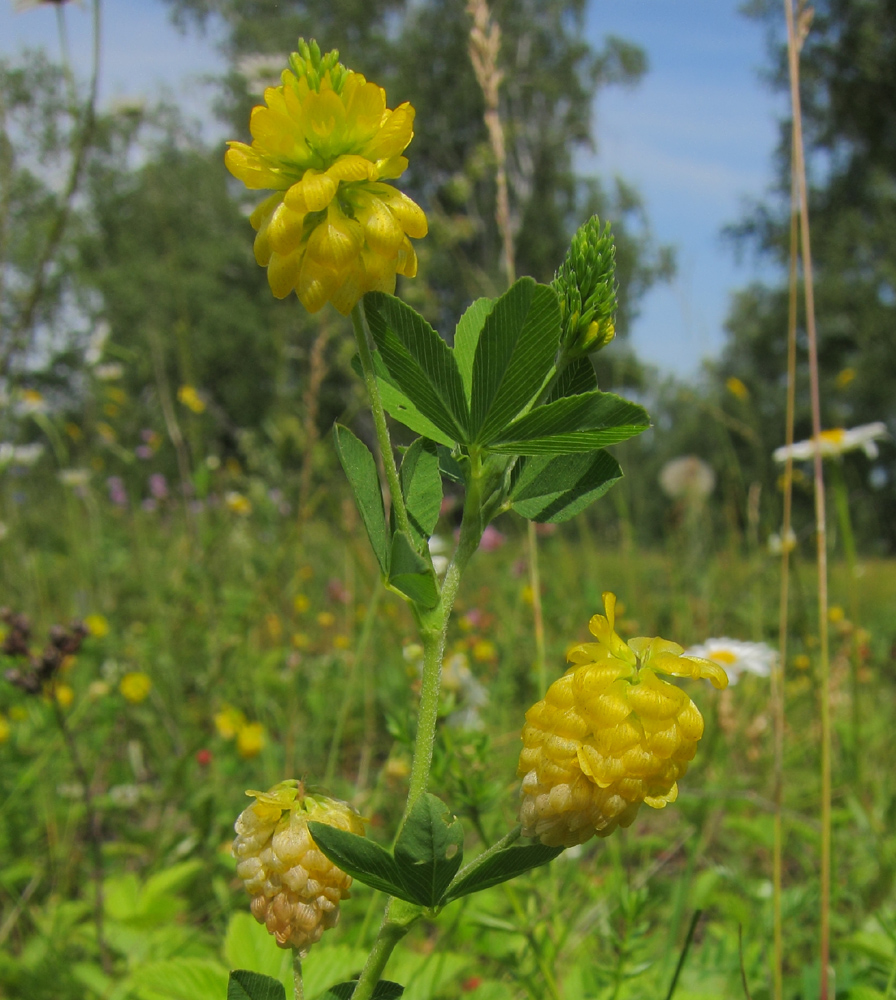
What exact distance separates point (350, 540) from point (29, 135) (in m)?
1.49

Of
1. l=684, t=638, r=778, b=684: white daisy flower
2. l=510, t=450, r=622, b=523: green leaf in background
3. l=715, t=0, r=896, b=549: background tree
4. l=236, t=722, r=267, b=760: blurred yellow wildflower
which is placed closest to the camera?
l=510, t=450, r=622, b=523: green leaf in background

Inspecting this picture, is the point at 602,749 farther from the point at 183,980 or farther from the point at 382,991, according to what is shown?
the point at 183,980

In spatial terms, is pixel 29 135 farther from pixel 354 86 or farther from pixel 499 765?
pixel 354 86

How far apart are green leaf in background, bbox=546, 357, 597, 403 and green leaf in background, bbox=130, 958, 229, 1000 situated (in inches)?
24.5

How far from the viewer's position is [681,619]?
8.95 feet

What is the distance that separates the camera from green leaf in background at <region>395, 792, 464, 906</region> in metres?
0.40

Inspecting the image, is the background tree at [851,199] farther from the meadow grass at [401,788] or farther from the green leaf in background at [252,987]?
the green leaf in background at [252,987]

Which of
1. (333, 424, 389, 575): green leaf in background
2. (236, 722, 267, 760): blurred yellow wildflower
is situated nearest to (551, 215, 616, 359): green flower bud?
(333, 424, 389, 575): green leaf in background

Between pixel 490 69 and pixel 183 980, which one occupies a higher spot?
pixel 490 69

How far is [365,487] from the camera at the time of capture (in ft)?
1.51

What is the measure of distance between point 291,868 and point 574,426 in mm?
286

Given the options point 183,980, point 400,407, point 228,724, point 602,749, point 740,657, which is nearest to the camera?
point 602,749

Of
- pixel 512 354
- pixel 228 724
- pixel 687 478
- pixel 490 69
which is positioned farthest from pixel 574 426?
pixel 687 478

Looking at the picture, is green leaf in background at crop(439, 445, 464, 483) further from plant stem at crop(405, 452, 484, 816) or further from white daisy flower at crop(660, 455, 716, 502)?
white daisy flower at crop(660, 455, 716, 502)
